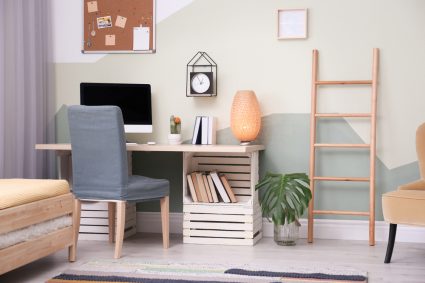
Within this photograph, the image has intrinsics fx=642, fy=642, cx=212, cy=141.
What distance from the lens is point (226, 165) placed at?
470cm

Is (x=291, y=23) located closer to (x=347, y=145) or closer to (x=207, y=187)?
(x=347, y=145)

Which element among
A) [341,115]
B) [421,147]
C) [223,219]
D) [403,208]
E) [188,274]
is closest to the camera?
[188,274]

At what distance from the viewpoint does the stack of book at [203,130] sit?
4641mm

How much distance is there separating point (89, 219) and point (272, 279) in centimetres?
177

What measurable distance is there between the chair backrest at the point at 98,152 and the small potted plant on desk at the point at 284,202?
1008 mm

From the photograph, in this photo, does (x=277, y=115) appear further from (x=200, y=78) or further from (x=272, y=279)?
(x=272, y=279)

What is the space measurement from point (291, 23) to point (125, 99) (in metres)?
1.32

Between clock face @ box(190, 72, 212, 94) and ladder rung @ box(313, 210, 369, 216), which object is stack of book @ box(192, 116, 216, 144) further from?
ladder rung @ box(313, 210, 369, 216)

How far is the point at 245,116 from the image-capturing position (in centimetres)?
447

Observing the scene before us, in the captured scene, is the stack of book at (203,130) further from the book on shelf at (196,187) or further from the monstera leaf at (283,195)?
the monstera leaf at (283,195)

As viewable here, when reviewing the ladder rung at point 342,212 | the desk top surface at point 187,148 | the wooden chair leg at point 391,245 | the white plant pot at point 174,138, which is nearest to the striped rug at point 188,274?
the wooden chair leg at point 391,245

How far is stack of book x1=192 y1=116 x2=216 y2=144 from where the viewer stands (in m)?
4.64

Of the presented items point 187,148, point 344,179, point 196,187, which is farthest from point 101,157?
point 344,179

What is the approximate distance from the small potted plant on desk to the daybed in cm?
133
